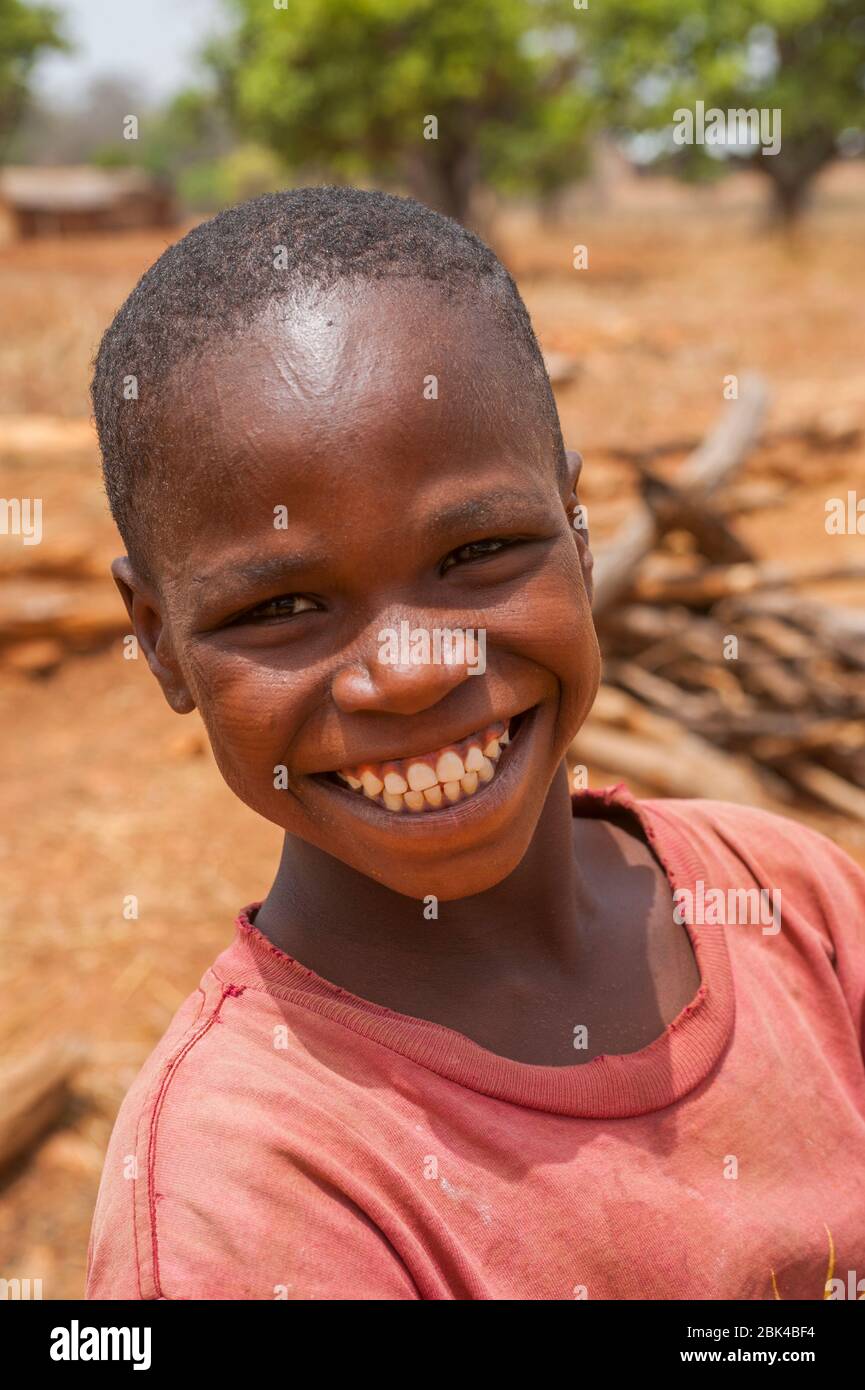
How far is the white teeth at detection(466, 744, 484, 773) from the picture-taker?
1.15 m

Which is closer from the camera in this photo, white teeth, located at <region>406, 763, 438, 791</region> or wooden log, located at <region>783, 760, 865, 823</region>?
white teeth, located at <region>406, 763, 438, 791</region>

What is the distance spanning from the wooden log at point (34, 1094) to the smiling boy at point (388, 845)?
198 centimetres

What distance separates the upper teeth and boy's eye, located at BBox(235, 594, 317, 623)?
15cm

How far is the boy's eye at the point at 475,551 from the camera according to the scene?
1.13 metres

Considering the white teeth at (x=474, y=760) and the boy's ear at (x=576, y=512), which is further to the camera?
the boy's ear at (x=576, y=512)

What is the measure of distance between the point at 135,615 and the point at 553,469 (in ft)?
1.52

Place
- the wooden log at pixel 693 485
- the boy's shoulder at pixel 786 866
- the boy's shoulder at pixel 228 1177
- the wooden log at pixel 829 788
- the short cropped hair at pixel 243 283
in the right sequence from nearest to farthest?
the boy's shoulder at pixel 228 1177 < the short cropped hair at pixel 243 283 < the boy's shoulder at pixel 786 866 < the wooden log at pixel 829 788 < the wooden log at pixel 693 485

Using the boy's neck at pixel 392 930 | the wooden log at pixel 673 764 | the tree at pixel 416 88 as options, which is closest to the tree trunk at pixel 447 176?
the tree at pixel 416 88

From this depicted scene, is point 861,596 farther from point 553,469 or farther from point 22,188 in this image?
point 22,188

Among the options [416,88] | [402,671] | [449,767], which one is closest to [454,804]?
[449,767]

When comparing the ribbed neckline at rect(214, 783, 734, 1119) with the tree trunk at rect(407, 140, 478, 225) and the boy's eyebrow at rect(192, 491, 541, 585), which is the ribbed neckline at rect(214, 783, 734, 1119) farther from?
the tree trunk at rect(407, 140, 478, 225)

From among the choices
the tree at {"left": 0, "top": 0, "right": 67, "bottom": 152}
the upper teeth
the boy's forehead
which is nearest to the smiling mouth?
the upper teeth

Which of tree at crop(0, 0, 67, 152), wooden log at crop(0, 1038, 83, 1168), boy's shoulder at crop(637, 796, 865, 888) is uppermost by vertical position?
tree at crop(0, 0, 67, 152)

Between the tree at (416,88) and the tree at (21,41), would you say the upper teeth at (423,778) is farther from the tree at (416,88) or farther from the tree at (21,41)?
the tree at (21,41)
